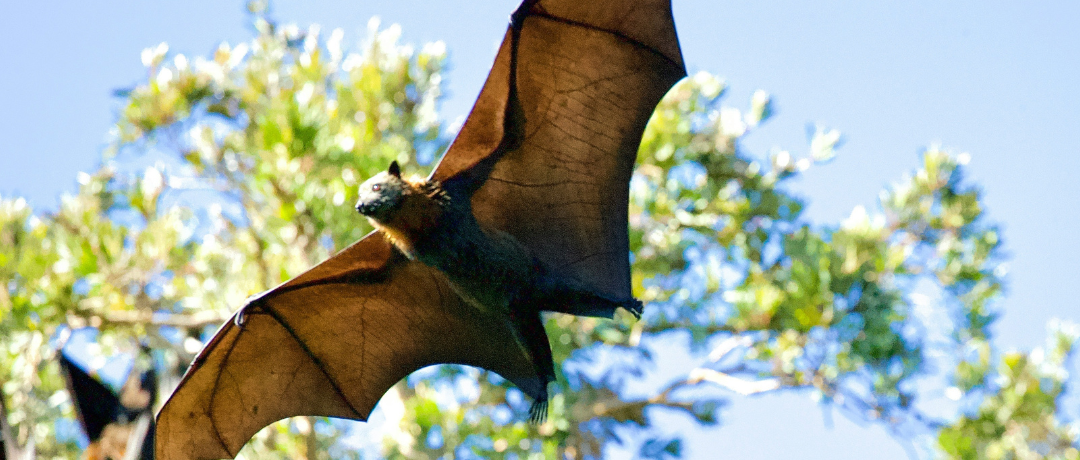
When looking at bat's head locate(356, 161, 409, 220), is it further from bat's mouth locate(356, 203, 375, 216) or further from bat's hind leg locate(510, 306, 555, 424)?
bat's hind leg locate(510, 306, 555, 424)

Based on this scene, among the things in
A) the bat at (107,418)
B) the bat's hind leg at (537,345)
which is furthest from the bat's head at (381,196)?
the bat at (107,418)

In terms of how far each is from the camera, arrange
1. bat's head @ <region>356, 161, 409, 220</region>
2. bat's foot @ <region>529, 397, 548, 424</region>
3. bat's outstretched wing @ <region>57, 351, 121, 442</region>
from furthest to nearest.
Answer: bat's outstretched wing @ <region>57, 351, 121, 442</region> → bat's foot @ <region>529, 397, 548, 424</region> → bat's head @ <region>356, 161, 409, 220</region>

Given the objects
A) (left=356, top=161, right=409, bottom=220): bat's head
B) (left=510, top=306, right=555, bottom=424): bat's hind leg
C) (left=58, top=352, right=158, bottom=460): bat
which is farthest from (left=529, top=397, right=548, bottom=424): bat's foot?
(left=58, top=352, right=158, bottom=460): bat

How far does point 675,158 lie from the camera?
277 inches

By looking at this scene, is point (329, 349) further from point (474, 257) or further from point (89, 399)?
point (89, 399)

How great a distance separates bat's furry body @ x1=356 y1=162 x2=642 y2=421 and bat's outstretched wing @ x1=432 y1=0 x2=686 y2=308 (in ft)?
0.38

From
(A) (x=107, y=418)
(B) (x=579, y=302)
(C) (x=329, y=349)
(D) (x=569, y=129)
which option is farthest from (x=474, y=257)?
(A) (x=107, y=418)

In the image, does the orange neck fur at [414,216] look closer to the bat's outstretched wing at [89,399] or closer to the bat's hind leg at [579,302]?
the bat's hind leg at [579,302]

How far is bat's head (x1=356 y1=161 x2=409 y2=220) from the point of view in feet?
11.5

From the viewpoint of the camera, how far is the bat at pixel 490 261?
3838 mm

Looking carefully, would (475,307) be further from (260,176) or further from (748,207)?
(748,207)

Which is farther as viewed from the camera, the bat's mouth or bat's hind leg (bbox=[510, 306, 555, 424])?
bat's hind leg (bbox=[510, 306, 555, 424])

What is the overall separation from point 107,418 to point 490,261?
11.0 feet

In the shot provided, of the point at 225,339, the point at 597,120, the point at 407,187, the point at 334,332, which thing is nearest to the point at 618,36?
the point at 597,120
